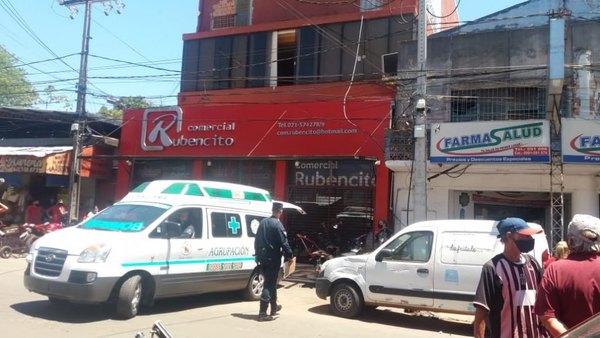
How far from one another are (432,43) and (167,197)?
408 inches

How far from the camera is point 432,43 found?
15898 mm

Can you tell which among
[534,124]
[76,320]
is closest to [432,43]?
[534,124]

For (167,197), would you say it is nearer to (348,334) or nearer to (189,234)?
(189,234)

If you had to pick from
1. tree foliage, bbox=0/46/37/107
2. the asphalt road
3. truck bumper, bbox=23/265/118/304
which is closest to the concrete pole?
the asphalt road

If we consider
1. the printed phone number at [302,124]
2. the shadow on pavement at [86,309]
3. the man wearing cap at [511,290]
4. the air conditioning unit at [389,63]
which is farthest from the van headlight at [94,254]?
the air conditioning unit at [389,63]

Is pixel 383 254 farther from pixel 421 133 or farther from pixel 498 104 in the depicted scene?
pixel 498 104

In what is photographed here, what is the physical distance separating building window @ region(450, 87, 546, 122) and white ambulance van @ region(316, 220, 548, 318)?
7.27 metres

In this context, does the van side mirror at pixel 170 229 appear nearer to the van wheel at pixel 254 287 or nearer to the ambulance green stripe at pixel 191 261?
the ambulance green stripe at pixel 191 261

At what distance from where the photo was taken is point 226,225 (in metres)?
9.80

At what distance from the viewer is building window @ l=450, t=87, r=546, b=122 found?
47.2 ft

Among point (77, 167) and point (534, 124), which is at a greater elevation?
point (534, 124)

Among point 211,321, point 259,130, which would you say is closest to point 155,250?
point 211,321

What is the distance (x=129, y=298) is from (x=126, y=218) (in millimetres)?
1494

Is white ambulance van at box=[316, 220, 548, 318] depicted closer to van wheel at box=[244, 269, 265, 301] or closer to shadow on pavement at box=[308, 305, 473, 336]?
shadow on pavement at box=[308, 305, 473, 336]
